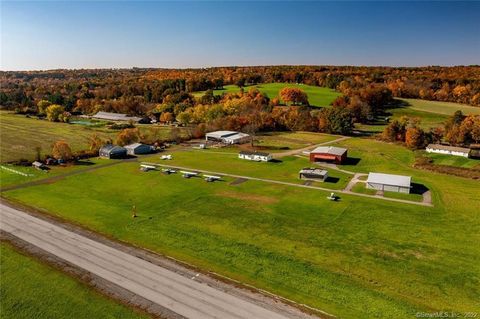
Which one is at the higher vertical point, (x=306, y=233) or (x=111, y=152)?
(x=111, y=152)

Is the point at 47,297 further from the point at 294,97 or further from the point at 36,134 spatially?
the point at 294,97

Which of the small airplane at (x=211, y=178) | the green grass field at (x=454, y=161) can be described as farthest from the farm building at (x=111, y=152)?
the green grass field at (x=454, y=161)

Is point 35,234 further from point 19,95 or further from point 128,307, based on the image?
point 19,95

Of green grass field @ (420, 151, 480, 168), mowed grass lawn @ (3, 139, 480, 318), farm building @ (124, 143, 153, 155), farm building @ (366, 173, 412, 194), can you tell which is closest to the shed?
mowed grass lawn @ (3, 139, 480, 318)

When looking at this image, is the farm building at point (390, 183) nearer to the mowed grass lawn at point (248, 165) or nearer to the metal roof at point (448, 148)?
the mowed grass lawn at point (248, 165)

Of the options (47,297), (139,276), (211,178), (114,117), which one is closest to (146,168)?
(211,178)
